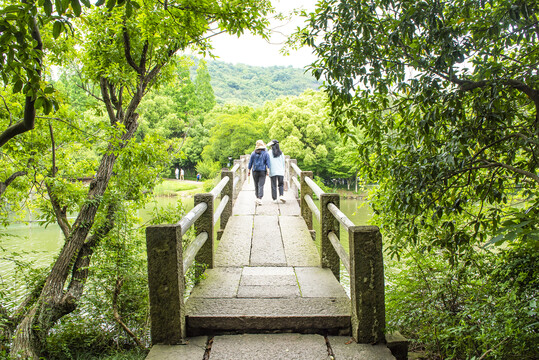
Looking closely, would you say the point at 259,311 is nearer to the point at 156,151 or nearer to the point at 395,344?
the point at 395,344

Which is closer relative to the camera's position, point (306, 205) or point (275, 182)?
point (306, 205)

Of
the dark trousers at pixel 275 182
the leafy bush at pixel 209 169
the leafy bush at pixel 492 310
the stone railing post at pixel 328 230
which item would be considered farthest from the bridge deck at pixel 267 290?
the leafy bush at pixel 209 169

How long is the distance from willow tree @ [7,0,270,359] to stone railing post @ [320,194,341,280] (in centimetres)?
290

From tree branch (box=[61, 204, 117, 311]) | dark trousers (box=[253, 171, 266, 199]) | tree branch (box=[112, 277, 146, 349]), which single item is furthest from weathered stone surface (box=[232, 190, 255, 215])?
tree branch (box=[112, 277, 146, 349])

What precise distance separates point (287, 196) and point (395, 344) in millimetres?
7582

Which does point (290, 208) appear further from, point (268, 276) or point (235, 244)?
point (268, 276)

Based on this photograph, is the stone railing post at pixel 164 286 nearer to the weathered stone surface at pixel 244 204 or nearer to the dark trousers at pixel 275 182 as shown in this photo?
the weathered stone surface at pixel 244 204

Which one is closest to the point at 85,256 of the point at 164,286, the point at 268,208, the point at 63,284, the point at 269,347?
the point at 63,284

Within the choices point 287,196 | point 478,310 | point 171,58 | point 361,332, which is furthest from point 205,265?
point 287,196

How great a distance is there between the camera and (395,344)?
2838 millimetres

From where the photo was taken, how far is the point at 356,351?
2.75 m

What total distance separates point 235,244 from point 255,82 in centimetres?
14131

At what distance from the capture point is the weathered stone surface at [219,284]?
3.52 meters

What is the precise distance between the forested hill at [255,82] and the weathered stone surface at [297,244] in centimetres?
11229
